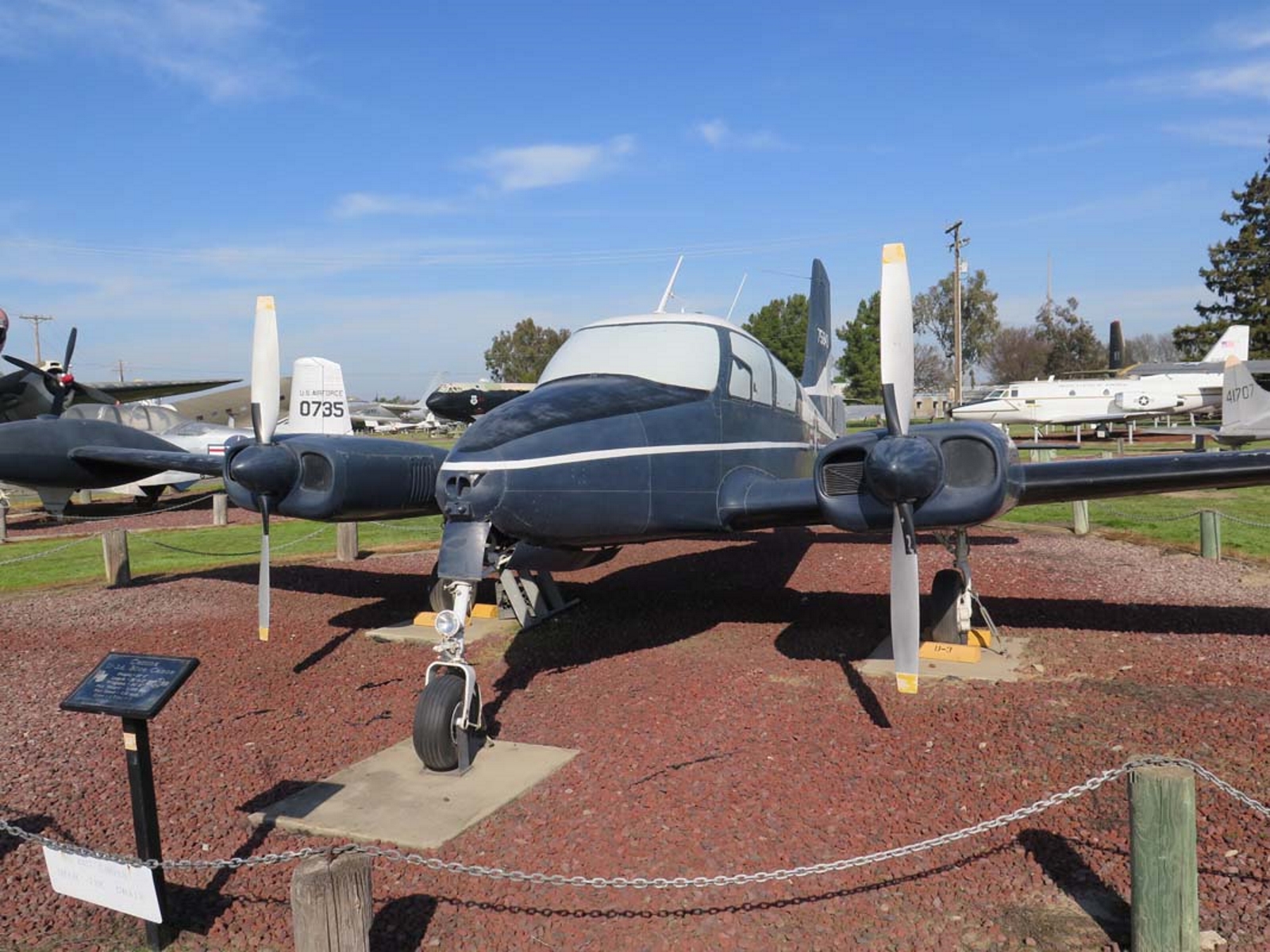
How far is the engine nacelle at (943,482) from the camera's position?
6117mm

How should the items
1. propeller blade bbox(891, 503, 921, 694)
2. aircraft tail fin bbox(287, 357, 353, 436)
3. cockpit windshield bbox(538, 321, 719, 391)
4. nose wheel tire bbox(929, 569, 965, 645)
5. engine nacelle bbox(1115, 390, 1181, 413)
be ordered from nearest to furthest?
propeller blade bbox(891, 503, 921, 694)
cockpit windshield bbox(538, 321, 719, 391)
nose wheel tire bbox(929, 569, 965, 645)
aircraft tail fin bbox(287, 357, 353, 436)
engine nacelle bbox(1115, 390, 1181, 413)

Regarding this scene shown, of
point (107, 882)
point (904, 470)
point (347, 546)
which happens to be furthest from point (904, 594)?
point (347, 546)

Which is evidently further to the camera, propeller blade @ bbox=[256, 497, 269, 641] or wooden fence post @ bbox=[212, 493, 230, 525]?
wooden fence post @ bbox=[212, 493, 230, 525]

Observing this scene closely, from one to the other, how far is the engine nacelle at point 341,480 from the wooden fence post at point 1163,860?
662 centimetres

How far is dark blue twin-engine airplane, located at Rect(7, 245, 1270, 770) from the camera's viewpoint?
591 cm

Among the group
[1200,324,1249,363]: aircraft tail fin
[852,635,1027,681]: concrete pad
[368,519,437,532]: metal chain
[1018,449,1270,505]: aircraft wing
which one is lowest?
[368,519,437,532]: metal chain

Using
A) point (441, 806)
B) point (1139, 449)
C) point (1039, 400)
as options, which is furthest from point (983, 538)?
point (1039, 400)

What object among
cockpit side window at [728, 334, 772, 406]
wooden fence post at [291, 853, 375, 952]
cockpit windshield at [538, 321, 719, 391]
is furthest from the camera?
cockpit side window at [728, 334, 772, 406]

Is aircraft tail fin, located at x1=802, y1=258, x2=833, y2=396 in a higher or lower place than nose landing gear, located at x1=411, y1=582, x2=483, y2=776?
higher

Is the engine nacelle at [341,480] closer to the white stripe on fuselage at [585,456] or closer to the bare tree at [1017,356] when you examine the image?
the white stripe on fuselage at [585,456]

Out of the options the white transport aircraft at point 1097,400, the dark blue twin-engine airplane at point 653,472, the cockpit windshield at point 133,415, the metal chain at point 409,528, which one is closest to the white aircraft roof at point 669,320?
the dark blue twin-engine airplane at point 653,472

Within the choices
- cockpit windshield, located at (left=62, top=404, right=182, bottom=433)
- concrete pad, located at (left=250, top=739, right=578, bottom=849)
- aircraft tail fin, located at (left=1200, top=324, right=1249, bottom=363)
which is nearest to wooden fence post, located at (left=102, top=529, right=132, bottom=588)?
concrete pad, located at (left=250, top=739, right=578, bottom=849)

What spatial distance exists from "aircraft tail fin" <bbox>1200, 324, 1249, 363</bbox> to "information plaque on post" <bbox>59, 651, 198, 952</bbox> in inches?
1961

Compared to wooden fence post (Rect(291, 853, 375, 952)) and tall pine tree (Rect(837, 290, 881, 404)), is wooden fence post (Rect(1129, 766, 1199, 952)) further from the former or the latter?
tall pine tree (Rect(837, 290, 881, 404))
